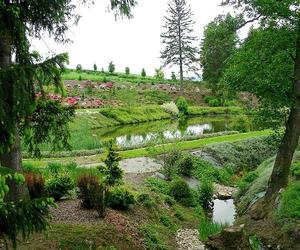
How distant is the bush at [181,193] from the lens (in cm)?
1266

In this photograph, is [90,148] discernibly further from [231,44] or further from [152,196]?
[231,44]

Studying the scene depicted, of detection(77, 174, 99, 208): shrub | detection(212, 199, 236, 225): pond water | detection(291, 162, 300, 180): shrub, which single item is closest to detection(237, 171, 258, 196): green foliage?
detection(212, 199, 236, 225): pond water

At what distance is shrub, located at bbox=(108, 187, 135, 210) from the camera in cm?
951

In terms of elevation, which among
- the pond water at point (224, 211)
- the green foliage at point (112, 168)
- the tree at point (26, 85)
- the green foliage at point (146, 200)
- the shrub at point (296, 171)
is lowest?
the pond water at point (224, 211)

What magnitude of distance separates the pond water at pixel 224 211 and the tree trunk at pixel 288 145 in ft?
8.58

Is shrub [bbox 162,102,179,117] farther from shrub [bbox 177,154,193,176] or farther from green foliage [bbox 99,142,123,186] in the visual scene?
green foliage [bbox 99,142,123,186]

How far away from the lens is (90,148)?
2028 cm

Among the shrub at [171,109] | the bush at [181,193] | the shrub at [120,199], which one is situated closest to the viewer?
the shrub at [120,199]

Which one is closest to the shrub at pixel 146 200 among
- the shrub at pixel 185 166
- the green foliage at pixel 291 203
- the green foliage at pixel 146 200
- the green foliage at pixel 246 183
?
the green foliage at pixel 146 200

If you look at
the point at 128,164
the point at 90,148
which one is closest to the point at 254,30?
the point at 128,164

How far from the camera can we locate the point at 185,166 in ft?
51.0

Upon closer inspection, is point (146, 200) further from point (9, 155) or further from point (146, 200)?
point (9, 155)

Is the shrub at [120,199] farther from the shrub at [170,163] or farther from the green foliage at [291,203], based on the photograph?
the shrub at [170,163]

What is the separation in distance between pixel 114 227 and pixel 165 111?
115 feet
